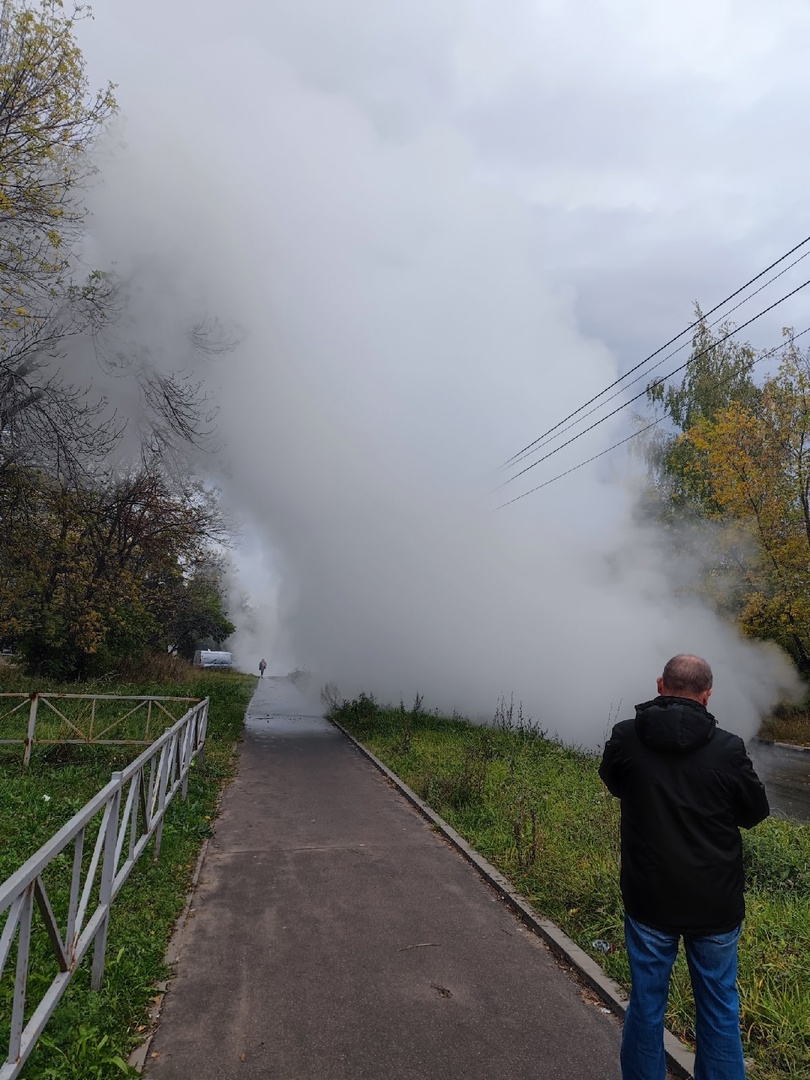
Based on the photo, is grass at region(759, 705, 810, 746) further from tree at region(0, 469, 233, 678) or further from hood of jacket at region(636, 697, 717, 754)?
hood of jacket at region(636, 697, 717, 754)

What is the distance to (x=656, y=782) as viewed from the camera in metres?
2.44

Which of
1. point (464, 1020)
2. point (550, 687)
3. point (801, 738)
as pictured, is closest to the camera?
point (464, 1020)

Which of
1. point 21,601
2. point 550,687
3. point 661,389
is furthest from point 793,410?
point 21,601

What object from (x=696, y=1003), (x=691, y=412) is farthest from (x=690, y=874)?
(x=691, y=412)

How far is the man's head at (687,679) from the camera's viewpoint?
8.36 ft

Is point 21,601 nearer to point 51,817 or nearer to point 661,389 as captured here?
point 51,817

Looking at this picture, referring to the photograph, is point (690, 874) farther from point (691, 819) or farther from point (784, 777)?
point (784, 777)

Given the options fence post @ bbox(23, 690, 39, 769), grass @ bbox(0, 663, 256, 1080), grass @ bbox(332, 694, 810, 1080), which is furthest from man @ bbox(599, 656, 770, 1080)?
fence post @ bbox(23, 690, 39, 769)

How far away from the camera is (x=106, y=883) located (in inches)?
137

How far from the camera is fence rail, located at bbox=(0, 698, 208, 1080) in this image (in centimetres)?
225

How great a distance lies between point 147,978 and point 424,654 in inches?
481

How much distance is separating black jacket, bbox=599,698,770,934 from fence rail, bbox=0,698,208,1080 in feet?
7.05

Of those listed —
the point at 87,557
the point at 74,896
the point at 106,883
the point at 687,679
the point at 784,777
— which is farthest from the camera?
the point at 87,557

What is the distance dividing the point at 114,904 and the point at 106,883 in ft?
3.77
